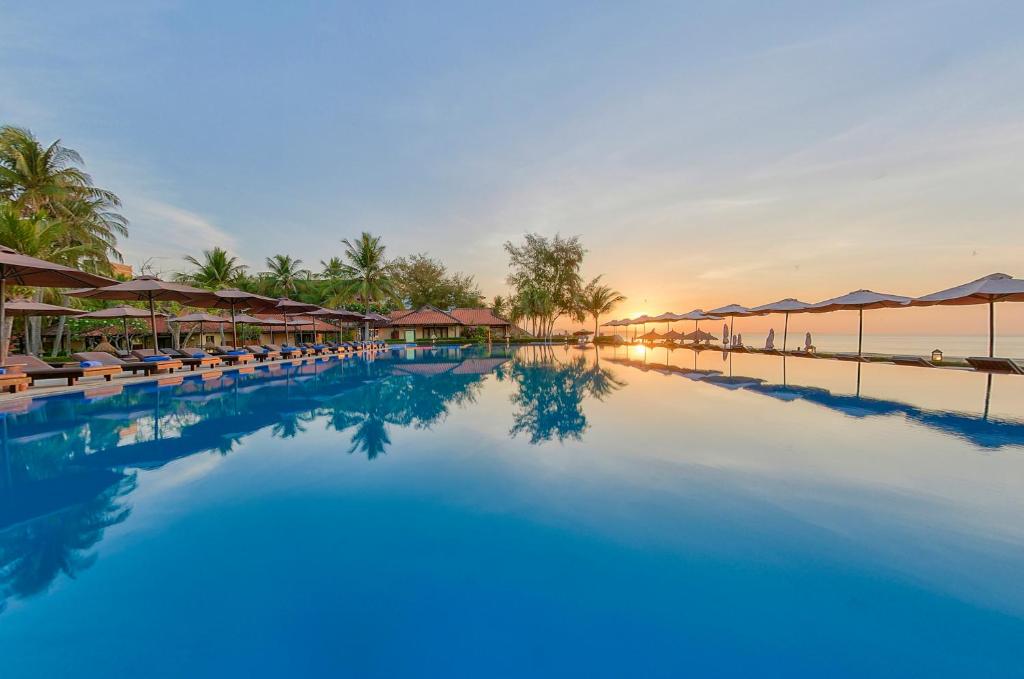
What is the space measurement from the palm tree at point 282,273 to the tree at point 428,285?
10.6 metres

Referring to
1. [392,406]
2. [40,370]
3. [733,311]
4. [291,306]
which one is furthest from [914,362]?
[40,370]

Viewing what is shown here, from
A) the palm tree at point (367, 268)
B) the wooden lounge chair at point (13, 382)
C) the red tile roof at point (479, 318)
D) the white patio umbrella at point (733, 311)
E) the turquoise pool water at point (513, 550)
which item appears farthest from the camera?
the red tile roof at point (479, 318)

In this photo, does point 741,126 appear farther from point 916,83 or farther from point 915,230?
point 915,230

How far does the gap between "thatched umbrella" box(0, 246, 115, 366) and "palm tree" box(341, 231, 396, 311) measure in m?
22.2

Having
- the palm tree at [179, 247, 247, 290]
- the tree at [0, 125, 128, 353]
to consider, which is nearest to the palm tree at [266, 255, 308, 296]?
the palm tree at [179, 247, 247, 290]

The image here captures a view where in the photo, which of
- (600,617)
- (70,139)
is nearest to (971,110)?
(600,617)

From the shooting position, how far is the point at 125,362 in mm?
12406

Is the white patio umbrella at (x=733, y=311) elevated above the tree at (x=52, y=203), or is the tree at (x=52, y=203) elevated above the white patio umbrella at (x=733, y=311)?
the tree at (x=52, y=203)

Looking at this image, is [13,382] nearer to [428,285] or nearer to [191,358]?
[191,358]

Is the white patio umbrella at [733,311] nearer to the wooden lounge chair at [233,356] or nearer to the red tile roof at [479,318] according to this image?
the red tile roof at [479,318]

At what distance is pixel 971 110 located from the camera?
12.9 metres

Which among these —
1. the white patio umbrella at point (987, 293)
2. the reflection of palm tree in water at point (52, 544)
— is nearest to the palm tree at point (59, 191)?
the reflection of palm tree in water at point (52, 544)

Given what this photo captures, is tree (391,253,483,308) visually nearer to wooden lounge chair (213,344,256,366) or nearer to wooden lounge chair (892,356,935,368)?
wooden lounge chair (213,344,256,366)

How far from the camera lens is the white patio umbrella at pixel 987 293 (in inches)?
460
